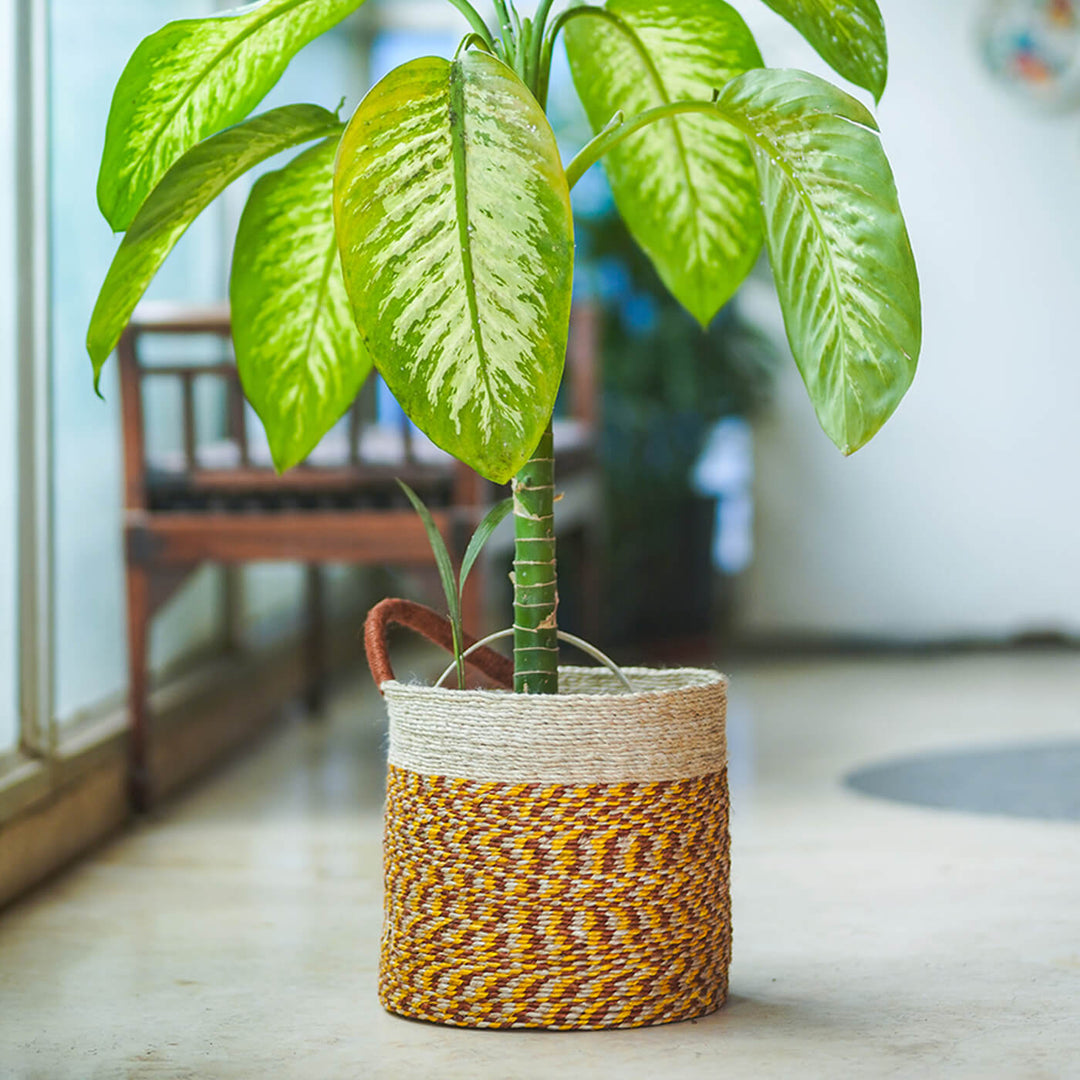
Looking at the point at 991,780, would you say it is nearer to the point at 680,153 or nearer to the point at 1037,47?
the point at 680,153

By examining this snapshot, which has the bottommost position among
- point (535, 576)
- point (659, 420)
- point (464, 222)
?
point (535, 576)

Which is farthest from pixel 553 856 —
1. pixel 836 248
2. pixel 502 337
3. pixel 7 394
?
pixel 7 394

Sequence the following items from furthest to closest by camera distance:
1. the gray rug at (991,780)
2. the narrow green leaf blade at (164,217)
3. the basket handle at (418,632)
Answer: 1. the gray rug at (991,780)
2. the basket handle at (418,632)
3. the narrow green leaf blade at (164,217)

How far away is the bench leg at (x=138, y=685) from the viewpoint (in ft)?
7.13

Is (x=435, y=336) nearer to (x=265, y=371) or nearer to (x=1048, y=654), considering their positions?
(x=265, y=371)

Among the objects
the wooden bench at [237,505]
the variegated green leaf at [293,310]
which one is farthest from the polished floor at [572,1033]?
the variegated green leaf at [293,310]

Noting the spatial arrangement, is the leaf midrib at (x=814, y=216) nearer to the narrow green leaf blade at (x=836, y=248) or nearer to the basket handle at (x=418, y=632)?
the narrow green leaf blade at (x=836, y=248)

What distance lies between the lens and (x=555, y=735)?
123 centimetres

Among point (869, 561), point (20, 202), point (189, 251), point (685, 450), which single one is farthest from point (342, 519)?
point (869, 561)

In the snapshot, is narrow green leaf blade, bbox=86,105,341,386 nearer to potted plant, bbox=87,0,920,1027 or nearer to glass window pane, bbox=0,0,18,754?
potted plant, bbox=87,0,920,1027

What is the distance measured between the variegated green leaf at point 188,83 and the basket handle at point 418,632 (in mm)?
396

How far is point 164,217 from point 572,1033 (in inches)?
29.3

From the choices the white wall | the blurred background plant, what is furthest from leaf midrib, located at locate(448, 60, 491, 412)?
the white wall

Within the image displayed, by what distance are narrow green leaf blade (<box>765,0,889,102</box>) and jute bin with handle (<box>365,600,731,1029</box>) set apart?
528 millimetres
